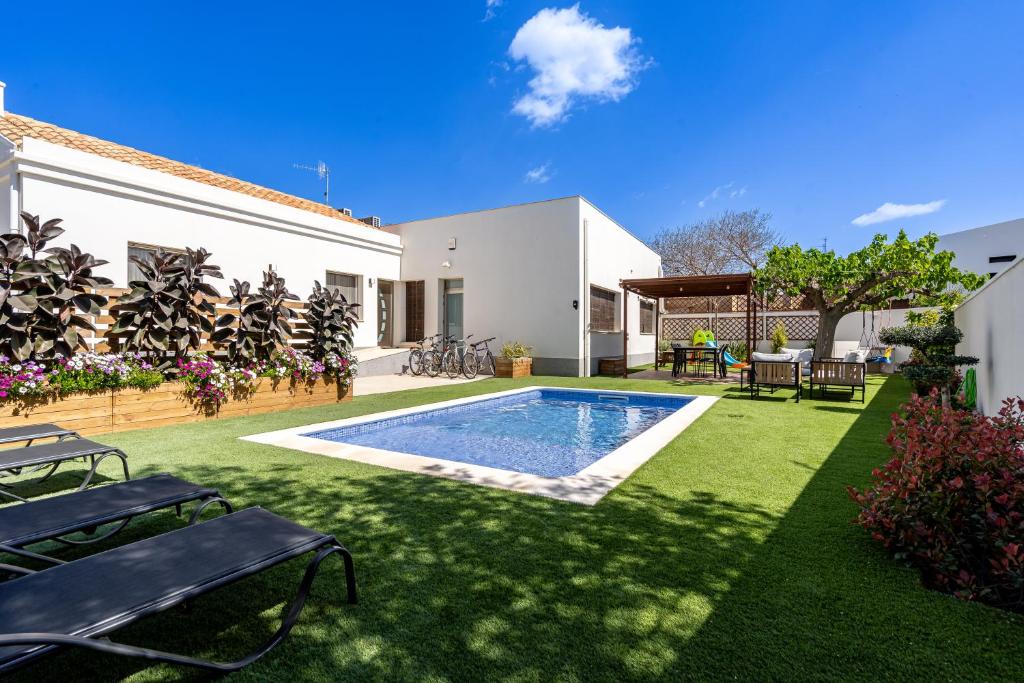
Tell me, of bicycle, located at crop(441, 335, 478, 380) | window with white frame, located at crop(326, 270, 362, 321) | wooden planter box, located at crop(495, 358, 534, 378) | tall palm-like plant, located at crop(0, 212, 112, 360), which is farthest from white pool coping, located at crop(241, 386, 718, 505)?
window with white frame, located at crop(326, 270, 362, 321)

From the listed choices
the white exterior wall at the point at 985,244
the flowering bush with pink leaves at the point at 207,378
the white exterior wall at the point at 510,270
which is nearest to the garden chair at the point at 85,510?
the flowering bush with pink leaves at the point at 207,378

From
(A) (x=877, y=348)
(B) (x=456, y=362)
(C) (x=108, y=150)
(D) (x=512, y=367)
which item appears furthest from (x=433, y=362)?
(A) (x=877, y=348)

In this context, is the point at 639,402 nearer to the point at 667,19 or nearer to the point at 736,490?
the point at 736,490

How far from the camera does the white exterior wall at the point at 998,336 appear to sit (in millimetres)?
4109

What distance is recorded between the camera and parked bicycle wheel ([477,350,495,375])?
14.1 meters

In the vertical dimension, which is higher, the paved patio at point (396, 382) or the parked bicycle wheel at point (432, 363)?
the parked bicycle wheel at point (432, 363)

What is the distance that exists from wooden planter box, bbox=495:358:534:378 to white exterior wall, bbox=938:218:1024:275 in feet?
84.8

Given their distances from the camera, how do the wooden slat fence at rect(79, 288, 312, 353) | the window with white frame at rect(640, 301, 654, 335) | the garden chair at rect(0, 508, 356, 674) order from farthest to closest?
the window with white frame at rect(640, 301, 654, 335)
the wooden slat fence at rect(79, 288, 312, 353)
the garden chair at rect(0, 508, 356, 674)

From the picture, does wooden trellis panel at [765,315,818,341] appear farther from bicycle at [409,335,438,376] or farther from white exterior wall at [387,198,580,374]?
bicycle at [409,335,438,376]

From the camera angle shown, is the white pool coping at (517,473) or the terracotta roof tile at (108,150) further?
the terracotta roof tile at (108,150)

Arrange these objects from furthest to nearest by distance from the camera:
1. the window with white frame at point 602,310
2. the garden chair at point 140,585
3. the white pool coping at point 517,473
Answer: the window with white frame at point 602,310 < the white pool coping at point 517,473 < the garden chair at point 140,585

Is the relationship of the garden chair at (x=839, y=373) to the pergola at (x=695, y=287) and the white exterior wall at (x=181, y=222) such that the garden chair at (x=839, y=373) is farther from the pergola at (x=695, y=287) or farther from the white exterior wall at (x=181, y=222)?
the white exterior wall at (x=181, y=222)

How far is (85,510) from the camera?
92.9 inches

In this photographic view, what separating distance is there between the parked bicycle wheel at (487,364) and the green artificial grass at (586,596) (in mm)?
9931
